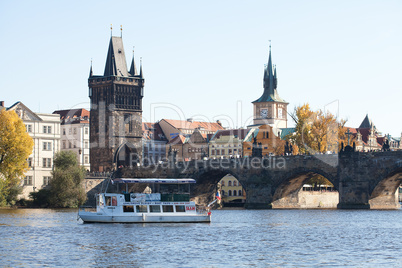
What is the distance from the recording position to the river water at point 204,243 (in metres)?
46.0

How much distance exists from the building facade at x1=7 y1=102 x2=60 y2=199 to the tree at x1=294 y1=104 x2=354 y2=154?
117 feet

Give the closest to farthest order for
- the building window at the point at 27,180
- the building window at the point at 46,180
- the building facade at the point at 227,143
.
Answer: the building window at the point at 27,180
the building window at the point at 46,180
the building facade at the point at 227,143

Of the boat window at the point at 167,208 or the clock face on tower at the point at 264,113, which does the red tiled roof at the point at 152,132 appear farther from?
the boat window at the point at 167,208

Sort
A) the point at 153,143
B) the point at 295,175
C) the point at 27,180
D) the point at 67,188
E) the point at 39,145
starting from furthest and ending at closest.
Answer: the point at 153,143 < the point at 39,145 < the point at 27,180 < the point at 67,188 < the point at 295,175

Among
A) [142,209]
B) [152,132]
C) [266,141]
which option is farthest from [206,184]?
[152,132]

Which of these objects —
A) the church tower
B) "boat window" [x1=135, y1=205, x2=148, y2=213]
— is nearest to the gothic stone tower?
the church tower

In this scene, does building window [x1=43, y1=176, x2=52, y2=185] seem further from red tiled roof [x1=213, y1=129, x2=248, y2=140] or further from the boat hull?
red tiled roof [x1=213, y1=129, x2=248, y2=140]

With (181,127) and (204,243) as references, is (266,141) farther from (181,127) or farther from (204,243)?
(204,243)

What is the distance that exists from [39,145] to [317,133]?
39.8 metres

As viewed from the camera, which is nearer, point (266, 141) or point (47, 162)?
point (47, 162)

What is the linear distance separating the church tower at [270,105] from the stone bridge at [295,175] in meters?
58.9

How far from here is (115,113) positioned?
138625 millimetres

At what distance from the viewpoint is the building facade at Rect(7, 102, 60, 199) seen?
115 meters

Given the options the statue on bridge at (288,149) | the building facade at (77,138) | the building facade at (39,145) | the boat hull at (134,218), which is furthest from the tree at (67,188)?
the boat hull at (134,218)
